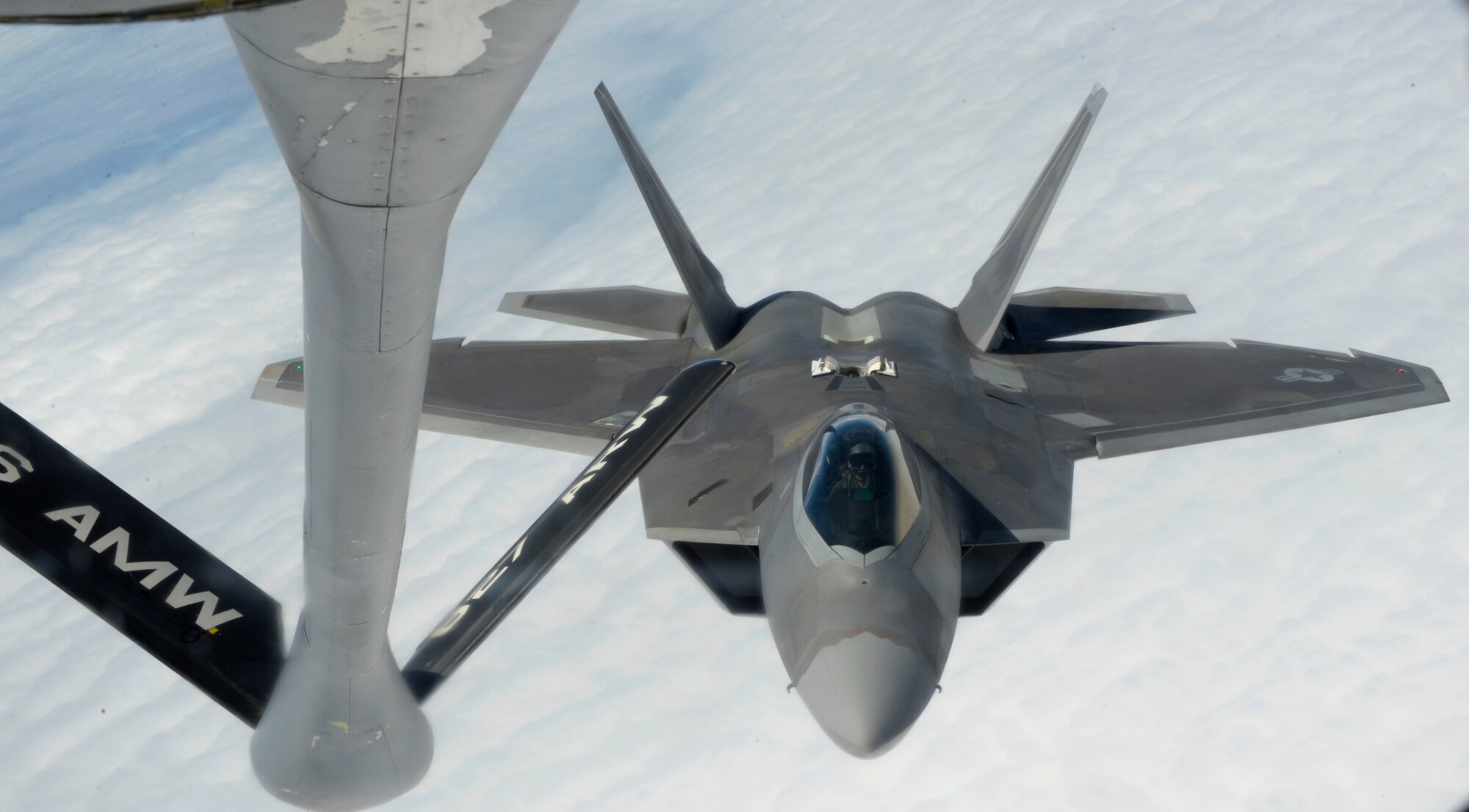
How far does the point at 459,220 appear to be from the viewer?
880 inches

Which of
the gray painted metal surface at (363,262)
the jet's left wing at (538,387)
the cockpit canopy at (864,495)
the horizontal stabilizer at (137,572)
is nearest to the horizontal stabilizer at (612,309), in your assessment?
the jet's left wing at (538,387)

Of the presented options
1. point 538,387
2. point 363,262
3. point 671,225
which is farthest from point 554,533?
point 538,387

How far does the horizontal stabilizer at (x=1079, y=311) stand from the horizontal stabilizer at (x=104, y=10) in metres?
12.0

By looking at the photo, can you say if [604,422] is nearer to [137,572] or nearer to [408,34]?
[137,572]

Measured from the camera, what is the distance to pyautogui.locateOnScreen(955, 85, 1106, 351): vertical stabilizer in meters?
11.7

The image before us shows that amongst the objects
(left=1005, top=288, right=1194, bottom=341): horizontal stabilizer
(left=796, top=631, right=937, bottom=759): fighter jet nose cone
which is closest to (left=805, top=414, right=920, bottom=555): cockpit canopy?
(left=796, top=631, right=937, bottom=759): fighter jet nose cone

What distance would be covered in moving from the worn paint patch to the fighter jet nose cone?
6217 mm

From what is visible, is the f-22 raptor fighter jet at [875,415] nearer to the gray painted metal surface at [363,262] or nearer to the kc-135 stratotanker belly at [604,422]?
the kc-135 stratotanker belly at [604,422]

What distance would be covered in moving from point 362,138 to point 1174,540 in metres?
11.8

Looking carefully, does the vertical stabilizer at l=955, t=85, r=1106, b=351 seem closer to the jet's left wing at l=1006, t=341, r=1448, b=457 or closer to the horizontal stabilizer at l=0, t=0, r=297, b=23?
the jet's left wing at l=1006, t=341, r=1448, b=457

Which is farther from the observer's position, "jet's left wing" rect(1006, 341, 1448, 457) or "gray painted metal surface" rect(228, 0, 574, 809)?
"jet's left wing" rect(1006, 341, 1448, 457)

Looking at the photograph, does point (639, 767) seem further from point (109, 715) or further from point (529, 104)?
point (529, 104)

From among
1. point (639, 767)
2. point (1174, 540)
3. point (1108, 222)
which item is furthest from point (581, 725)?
point (1108, 222)

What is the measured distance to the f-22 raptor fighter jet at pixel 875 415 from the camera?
8.35 m
